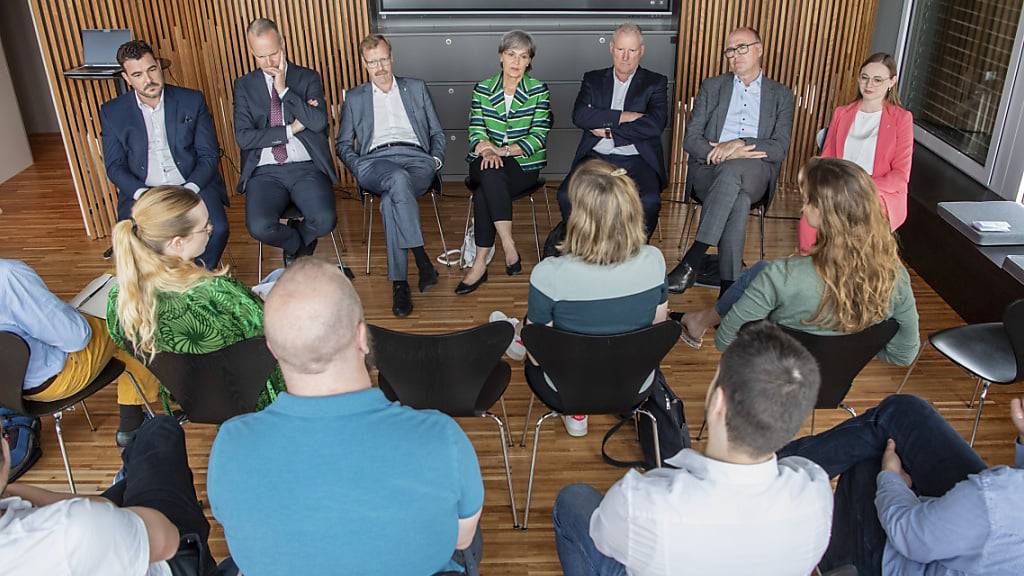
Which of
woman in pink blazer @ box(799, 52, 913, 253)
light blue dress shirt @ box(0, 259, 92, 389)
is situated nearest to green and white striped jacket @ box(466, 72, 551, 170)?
woman in pink blazer @ box(799, 52, 913, 253)

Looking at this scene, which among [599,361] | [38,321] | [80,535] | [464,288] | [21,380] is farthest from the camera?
[464,288]

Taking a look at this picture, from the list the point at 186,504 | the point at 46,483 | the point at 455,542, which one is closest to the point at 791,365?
the point at 455,542

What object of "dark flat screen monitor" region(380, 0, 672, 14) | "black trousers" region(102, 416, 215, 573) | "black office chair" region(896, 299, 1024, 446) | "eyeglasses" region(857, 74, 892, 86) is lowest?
"black office chair" region(896, 299, 1024, 446)

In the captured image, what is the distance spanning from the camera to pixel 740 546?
174 cm

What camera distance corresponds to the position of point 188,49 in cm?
607

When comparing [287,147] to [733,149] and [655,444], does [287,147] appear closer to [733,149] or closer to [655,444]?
[733,149]

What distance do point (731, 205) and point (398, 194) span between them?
6.56 ft

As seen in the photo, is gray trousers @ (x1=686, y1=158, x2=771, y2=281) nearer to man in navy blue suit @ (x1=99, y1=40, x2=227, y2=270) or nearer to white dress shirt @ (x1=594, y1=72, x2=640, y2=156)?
white dress shirt @ (x1=594, y1=72, x2=640, y2=156)

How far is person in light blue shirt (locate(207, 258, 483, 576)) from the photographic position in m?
1.72

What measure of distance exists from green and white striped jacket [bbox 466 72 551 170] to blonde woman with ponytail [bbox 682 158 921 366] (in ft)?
7.90

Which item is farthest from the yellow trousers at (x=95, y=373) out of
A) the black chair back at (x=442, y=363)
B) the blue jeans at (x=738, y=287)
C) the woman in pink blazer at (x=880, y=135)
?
the woman in pink blazer at (x=880, y=135)

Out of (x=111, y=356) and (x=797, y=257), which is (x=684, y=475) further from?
(x=111, y=356)

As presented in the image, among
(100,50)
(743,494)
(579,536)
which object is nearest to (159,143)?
(100,50)

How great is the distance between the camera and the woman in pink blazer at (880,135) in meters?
4.41
